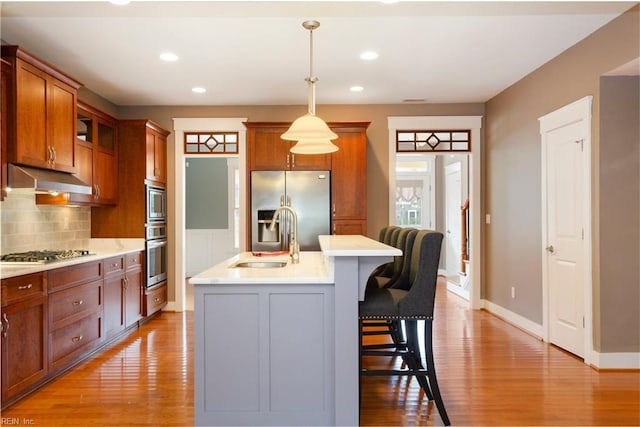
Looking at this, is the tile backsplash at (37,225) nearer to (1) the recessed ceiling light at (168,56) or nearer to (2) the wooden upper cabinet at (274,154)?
(1) the recessed ceiling light at (168,56)

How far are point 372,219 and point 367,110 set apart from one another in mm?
1408

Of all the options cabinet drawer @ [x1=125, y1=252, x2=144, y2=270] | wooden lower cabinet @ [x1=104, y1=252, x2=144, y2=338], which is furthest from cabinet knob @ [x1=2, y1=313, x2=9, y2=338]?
cabinet drawer @ [x1=125, y1=252, x2=144, y2=270]

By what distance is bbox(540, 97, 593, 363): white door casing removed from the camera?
358 centimetres

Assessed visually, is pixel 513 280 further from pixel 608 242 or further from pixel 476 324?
pixel 608 242

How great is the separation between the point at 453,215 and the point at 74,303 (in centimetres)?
621

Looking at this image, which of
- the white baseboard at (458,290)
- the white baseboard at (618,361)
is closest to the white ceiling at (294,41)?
the white baseboard at (618,361)

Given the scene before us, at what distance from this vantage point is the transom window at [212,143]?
5.80 meters

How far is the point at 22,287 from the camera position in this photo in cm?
284

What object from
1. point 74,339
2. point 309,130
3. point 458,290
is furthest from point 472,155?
point 74,339

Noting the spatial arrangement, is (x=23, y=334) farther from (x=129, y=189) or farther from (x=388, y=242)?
(x=388, y=242)

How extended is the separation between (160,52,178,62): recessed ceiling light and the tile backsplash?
5.44 ft

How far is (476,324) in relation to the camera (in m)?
4.91

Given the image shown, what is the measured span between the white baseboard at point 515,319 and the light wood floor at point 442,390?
331mm

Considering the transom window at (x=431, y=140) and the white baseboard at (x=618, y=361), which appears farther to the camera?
the transom window at (x=431, y=140)
